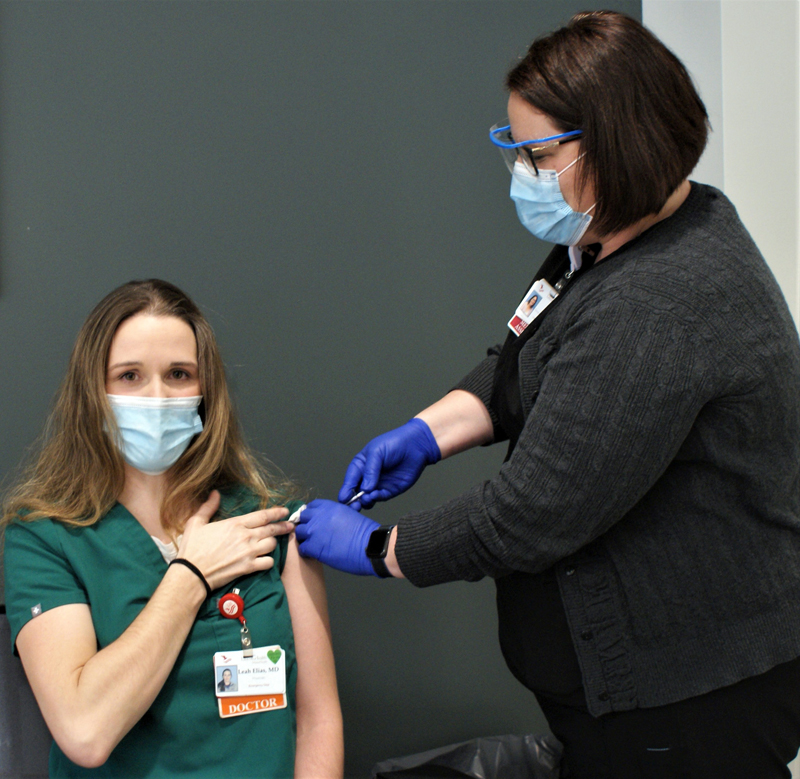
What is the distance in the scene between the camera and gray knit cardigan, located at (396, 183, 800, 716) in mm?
972

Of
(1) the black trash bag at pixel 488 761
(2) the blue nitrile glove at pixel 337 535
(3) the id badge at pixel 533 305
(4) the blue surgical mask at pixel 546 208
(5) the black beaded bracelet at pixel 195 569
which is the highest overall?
(4) the blue surgical mask at pixel 546 208

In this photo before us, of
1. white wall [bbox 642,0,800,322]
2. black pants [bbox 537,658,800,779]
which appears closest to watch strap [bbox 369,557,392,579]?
black pants [bbox 537,658,800,779]

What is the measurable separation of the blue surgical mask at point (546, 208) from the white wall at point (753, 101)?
944mm

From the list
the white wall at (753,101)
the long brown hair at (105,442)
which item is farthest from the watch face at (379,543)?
the white wall at (753,101)

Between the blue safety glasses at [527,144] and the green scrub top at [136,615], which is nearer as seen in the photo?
the blue safety glasses at [527,144]

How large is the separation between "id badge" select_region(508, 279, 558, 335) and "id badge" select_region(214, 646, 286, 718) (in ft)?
2.41

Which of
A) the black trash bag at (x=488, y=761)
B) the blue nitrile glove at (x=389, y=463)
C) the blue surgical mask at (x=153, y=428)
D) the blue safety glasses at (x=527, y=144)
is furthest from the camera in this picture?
the black trash bag at (x=488, y=761)

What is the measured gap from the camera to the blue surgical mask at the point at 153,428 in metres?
1.36

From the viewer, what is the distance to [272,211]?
1975 millimetres

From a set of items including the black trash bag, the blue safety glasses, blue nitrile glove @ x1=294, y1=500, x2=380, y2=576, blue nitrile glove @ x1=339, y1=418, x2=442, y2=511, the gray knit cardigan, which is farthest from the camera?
the black trash bag

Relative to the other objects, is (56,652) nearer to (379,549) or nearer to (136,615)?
(136,615)

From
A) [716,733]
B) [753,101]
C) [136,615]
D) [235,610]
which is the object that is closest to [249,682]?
[235,610]

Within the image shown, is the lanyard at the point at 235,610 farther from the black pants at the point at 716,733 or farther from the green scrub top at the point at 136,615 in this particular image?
the black pants at the point at 716,733

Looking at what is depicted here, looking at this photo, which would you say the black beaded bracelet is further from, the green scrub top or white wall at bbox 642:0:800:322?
white wall at bbox 642:0:800:322
